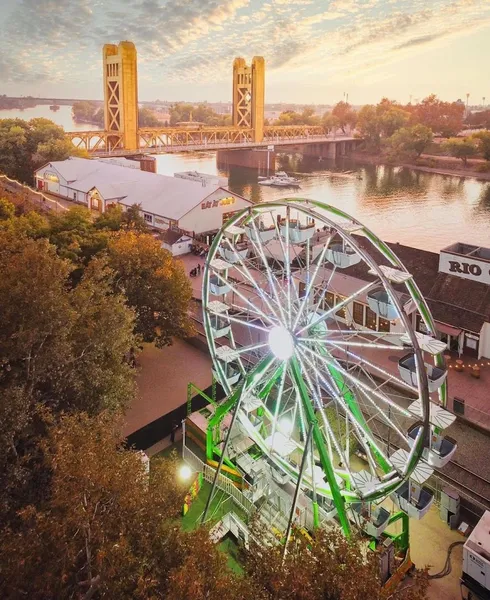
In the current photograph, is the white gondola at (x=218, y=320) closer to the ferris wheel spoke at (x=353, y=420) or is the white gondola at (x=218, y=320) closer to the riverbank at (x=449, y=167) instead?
the ferris wheel spoke at (x=353, y=420)

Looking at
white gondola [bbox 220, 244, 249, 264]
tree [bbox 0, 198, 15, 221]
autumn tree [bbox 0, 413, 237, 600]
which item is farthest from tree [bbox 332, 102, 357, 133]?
autumn tree [bbox 0, 413, 237, 600]

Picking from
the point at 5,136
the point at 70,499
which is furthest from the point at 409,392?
the point at 5,136

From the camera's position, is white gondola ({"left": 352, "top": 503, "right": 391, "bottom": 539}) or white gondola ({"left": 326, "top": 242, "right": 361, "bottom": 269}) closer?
white gondola ({"left": 352, "top": 503, "right": 391, "bottom": 539})

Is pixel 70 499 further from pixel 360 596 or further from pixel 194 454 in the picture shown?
pixel 194 454

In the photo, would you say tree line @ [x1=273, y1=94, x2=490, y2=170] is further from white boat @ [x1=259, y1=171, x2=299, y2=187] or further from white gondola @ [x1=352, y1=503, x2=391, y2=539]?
white gondola @ [x1=352, y1=503, x2=391, y2=539]

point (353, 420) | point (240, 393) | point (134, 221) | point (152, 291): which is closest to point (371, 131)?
point (134, 221)

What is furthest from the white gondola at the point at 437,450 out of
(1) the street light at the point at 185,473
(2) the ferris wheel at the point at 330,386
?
(1) the street light at the point at 185,473
